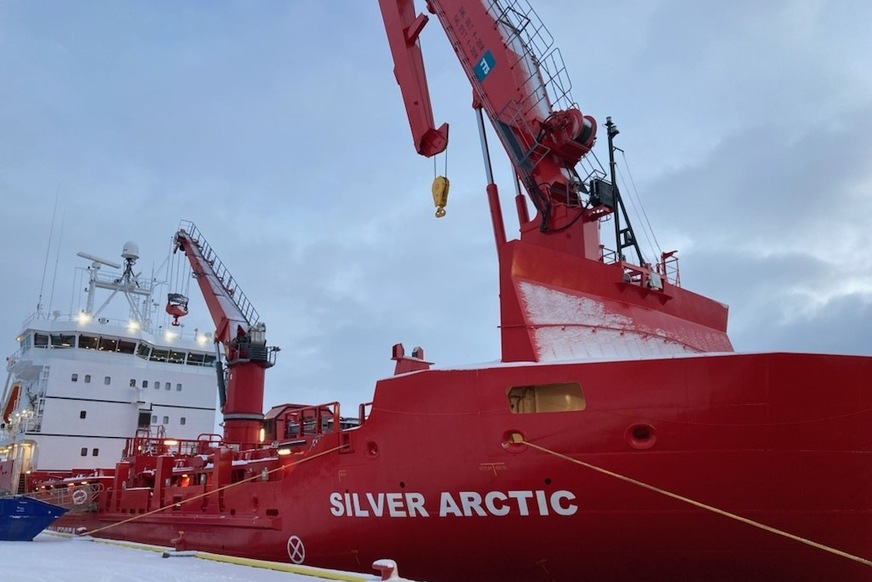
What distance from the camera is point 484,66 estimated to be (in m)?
11.3

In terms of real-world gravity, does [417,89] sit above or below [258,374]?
above

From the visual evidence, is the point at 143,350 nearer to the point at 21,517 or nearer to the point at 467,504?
the point at 21,517

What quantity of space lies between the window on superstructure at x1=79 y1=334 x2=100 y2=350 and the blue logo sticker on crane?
16.6 meters

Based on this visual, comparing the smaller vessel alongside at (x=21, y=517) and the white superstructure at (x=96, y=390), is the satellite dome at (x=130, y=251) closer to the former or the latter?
the white superstructure at (x=96, y=390)

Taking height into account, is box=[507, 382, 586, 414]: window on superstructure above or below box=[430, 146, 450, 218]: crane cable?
below

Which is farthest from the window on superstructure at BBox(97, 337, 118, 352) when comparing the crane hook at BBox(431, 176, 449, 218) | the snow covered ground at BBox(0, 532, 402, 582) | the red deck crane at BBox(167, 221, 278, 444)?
the crane hook at BBox(431, 176, 449, 218)

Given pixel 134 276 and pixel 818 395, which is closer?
pixel 818 395

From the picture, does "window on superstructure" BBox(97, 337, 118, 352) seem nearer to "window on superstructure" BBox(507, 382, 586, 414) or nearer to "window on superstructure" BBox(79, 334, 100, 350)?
"window on superstructure" BBox(79, 334, 100, 350)

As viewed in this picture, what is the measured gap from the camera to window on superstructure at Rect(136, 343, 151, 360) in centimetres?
2230

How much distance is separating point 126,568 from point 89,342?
651 inches

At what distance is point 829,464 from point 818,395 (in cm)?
69

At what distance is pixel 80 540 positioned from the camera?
39.5 feet

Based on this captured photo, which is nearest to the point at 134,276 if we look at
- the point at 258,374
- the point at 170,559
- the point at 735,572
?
the point at 258,374

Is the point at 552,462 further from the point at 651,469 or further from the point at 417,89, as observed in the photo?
the point at 417,89
